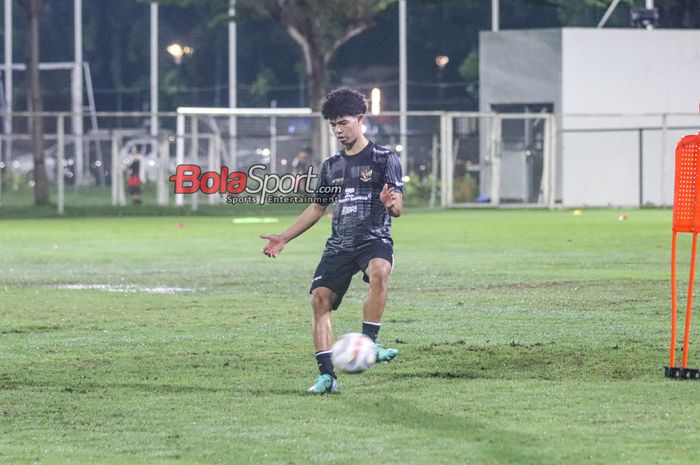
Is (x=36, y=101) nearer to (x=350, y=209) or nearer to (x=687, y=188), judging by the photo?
(x=350, y=209)

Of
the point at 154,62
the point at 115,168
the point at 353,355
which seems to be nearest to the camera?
the point at 353,355

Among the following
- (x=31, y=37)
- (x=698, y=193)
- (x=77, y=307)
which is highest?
(x=31, y=37)

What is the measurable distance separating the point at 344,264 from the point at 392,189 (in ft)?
2.20

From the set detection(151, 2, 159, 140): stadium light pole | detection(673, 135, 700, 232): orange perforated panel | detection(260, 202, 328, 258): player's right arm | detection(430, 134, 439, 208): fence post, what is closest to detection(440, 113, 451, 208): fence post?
detection(430, 134, 439, 208): fence post

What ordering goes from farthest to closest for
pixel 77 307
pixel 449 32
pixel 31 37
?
pixel 449 32, pixel 31 37, pixel 77 307

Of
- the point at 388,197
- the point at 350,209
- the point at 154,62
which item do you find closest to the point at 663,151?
the point at 154,62

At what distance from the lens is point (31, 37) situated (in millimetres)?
41781

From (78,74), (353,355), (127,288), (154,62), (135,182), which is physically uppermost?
(154,62)

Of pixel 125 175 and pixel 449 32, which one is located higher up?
pixel 449 32

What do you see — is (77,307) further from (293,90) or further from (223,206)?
(293,90)

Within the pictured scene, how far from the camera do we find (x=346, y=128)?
8.83 meters

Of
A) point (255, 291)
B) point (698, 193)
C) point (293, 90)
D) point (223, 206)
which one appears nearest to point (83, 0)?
point (293, 90)

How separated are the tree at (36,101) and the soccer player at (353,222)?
32422 millimetres

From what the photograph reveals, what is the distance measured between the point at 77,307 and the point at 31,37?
28.8m
